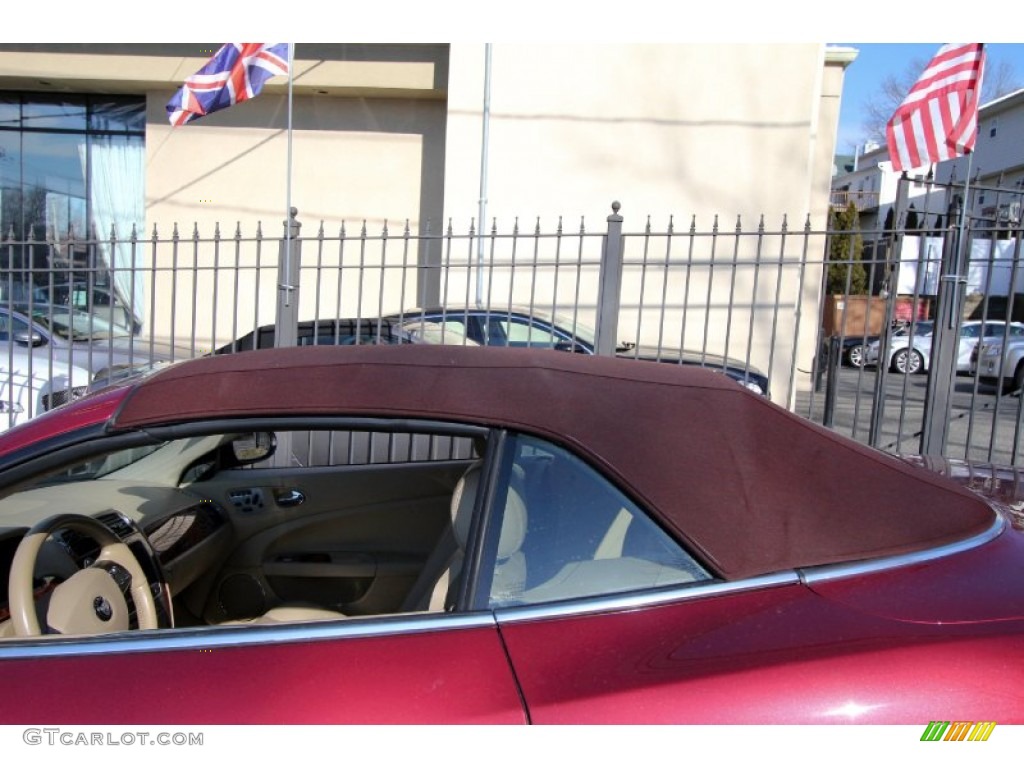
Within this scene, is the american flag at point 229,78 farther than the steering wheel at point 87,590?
Yes

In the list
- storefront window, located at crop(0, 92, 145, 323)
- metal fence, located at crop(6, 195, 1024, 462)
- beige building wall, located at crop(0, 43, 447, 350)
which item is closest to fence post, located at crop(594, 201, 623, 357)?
metal fence, located at crop(6, 195, 1024, 462)

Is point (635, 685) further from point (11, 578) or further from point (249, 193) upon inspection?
point (249, 193)

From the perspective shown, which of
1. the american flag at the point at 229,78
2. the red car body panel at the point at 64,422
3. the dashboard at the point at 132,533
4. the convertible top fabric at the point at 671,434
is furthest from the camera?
the american flag at the point at 229,78

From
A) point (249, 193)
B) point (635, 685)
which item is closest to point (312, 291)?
point (249, 193)

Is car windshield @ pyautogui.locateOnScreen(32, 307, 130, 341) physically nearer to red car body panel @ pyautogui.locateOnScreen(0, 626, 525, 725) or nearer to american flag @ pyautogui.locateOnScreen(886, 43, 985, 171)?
red car body panel @ pyautogui.locateOnScreen(0, 626, 525, 725)

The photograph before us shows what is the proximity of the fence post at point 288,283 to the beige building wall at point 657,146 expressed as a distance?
509cm

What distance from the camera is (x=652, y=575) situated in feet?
5.53

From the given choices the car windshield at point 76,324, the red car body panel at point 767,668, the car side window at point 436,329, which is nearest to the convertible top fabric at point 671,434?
the red car body panel at point 767,668

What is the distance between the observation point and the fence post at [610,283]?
204 inches

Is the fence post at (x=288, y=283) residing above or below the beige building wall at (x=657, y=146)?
Answer: below

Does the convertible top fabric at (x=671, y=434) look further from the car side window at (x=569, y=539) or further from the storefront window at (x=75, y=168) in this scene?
the storefront window at (x=75, y=168)

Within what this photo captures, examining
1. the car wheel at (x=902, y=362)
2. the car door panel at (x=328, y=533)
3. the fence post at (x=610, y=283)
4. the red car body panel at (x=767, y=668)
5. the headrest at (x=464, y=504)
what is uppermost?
the fence post at (x=610, y=283)

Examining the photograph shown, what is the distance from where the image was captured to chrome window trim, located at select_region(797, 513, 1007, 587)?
1.67 metres
